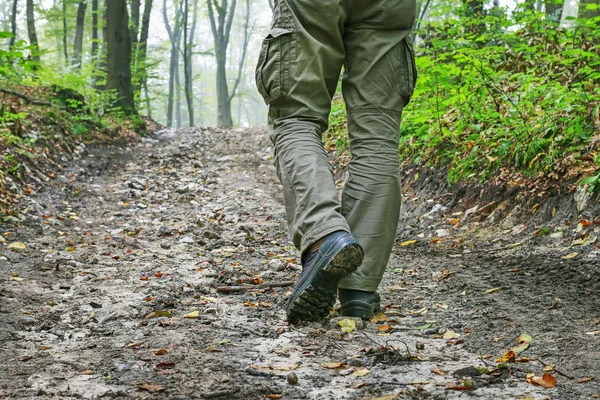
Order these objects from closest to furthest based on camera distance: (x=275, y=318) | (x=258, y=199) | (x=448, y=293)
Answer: (x=275, y=318) < (x=448, y=293) < (x=258, y=199)

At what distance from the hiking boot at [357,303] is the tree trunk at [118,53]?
11.2 metres

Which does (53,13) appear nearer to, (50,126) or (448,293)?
(50,126)

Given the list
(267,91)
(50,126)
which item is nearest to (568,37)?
(267,91)

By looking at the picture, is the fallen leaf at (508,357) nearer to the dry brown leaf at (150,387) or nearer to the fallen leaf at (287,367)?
the fallen leaf at (287,367)

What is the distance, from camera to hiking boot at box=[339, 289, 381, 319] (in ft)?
7.41

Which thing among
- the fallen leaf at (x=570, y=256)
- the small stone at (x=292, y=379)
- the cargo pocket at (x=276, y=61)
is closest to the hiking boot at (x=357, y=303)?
the small stone at (x=292, y=379)

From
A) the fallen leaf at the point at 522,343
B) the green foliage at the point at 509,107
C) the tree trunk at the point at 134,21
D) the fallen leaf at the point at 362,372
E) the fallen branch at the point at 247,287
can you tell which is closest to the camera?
the fallen leaf at the point at 362,372

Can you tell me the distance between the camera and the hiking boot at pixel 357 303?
2260 millimetres

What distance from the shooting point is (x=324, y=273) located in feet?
6.38

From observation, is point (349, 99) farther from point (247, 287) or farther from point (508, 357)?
point (508, 357)

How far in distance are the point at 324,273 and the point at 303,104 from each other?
771 mm

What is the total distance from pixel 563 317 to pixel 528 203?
6.46 feet

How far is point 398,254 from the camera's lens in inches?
151

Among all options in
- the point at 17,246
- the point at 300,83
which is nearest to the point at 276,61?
the point at 300,83
